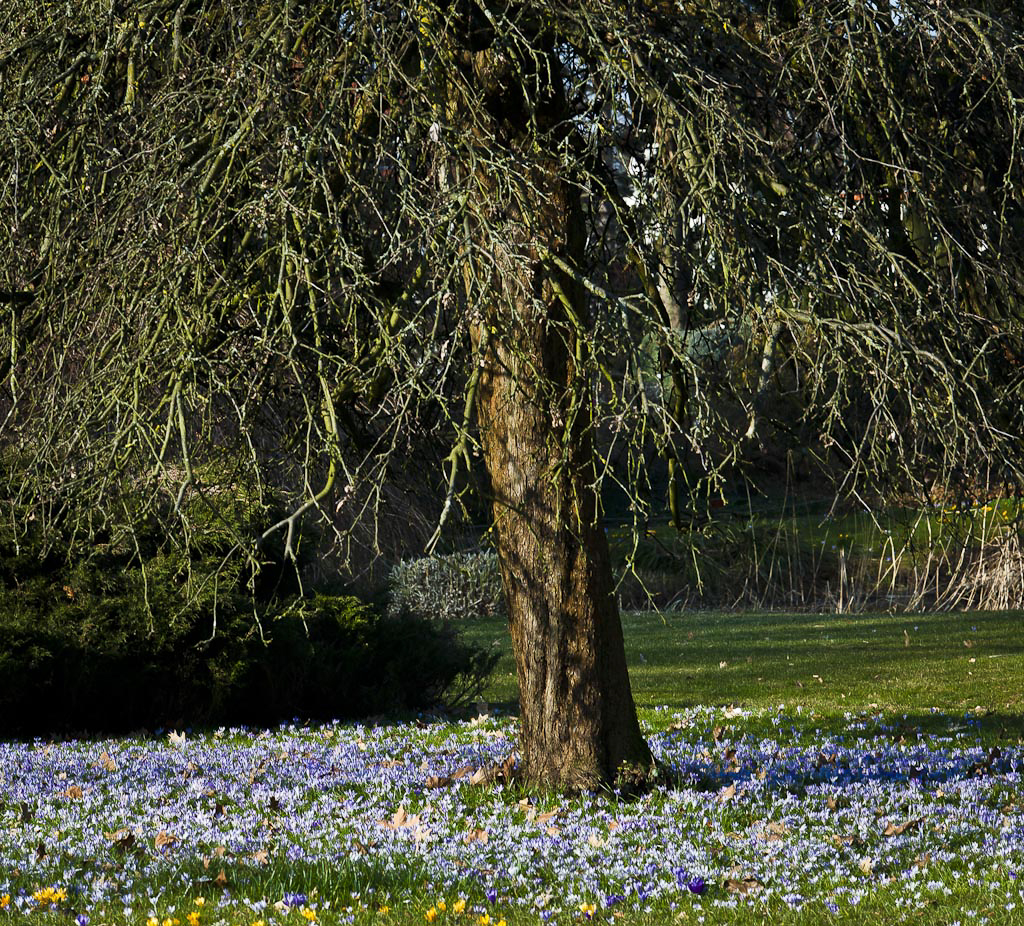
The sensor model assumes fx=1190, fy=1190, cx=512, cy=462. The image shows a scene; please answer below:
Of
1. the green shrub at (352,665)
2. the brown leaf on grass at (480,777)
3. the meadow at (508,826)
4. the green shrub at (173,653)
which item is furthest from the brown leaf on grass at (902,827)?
the green shrub at (352,665)

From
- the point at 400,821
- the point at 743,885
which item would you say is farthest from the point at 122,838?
the point at 743,885

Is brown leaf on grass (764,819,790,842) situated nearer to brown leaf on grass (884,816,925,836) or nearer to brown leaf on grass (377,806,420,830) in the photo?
brown leaf on grass (884,816,925,836)

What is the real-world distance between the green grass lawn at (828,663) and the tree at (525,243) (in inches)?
139

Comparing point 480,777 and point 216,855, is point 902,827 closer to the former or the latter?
point 480,777

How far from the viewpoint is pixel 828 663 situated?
11.0 meters

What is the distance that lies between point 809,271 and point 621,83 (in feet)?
3.64

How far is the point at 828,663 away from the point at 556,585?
21.6 feet

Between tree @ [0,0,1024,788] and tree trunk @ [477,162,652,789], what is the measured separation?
0.01 m

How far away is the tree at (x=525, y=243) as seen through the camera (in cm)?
392

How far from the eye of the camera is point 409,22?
4297 millimetres

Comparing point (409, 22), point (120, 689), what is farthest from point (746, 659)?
point (409, 22)

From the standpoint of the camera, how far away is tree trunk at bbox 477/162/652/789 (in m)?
4.99

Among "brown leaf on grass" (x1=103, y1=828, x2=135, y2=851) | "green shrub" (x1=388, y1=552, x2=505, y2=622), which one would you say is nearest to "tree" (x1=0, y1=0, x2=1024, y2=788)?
"brown leaf on grass" (x1=103, y1=828, x2=135, y2=851)

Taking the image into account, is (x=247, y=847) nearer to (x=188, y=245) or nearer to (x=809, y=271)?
(x=188, y=245)
